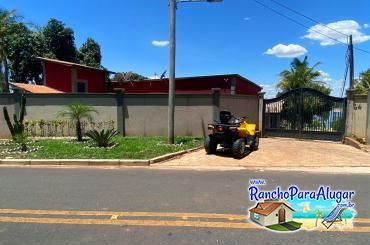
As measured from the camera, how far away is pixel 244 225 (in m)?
4.46

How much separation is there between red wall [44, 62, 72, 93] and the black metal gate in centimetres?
1320

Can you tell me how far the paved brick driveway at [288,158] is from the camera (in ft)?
30.9

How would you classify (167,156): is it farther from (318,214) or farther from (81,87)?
(81,87)

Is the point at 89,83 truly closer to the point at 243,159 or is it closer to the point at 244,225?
the point at 243,159

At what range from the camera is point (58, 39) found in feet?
110

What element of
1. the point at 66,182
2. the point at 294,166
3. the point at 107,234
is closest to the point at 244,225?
the point at 107,234

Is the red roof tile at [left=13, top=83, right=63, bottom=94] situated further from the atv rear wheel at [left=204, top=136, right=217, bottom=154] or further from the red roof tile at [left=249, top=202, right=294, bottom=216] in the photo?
the red roof tile at [left=249, top=202, right=294, bottom=216]

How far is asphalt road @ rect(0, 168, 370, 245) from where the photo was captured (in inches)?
159

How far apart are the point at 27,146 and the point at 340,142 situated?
13.0m

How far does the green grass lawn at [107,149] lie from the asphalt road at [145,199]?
1.39 m

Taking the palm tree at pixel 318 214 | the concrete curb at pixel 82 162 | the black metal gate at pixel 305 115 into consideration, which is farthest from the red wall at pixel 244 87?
the palm tree at pixel 318 214

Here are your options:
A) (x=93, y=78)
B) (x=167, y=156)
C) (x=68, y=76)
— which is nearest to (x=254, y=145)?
(x=167, y=156)

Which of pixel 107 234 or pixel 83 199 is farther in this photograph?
pixel 83 199

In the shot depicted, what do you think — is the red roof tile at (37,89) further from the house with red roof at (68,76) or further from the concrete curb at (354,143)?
the concrete curb at (354,143)
